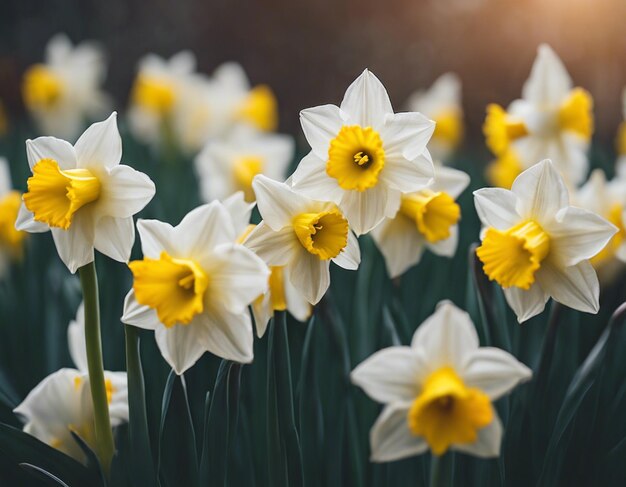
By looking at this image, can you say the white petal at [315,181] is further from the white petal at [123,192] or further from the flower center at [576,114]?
the flower center at [576,114]

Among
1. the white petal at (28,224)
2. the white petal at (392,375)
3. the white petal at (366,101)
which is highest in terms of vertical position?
the white petal at (366,101)

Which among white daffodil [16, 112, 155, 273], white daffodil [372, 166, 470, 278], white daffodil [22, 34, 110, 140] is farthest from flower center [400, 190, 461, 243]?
white daffodil [22, 34, 110, 140]

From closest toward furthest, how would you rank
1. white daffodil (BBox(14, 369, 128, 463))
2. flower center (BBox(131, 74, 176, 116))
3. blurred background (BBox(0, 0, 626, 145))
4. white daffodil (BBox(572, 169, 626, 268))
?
white daffodil (BBox(14, 369, 128, 463)) → white daffodil (BBox(572, 169, 626, 268)) → flower center (BBox(131, 74, 176, 116)) → blurred background (BBox(0, 0, 626, 145))

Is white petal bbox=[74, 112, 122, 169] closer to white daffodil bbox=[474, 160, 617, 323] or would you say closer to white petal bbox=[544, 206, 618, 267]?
white daffodil bbox=[474, 160, 617, 323]

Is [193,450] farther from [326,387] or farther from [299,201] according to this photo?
[299,201]

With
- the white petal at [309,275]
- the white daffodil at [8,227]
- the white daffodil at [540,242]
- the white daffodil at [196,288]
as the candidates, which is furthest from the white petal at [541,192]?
the white daffodil at [8,227]
